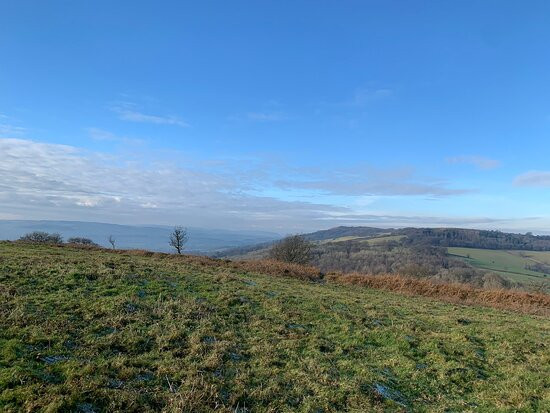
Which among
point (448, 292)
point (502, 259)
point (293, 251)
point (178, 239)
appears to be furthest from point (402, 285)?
point (502, 259)

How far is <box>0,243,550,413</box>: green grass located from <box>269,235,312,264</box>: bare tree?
1465 inches

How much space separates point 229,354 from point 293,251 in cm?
4386

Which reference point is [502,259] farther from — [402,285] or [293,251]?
[402,285]

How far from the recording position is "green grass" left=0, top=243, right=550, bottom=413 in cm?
636

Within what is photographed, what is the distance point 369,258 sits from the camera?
88.4m

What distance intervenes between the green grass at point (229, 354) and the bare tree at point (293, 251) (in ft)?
122

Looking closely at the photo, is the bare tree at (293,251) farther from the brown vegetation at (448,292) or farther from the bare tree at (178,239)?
the brown vegetation at (448,292)

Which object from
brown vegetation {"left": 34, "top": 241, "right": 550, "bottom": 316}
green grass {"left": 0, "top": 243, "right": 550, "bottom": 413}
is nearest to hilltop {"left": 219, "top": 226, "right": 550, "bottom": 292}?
brown vegetation {"left": 34, "top": 241, "right": 550, "bottom": 316}

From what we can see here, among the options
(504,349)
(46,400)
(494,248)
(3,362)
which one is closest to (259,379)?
(46,400)

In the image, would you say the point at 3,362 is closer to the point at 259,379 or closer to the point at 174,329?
the point at 174,329

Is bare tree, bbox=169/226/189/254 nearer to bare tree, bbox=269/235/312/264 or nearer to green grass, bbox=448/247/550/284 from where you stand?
bare tree, bbox=269/235/312/264

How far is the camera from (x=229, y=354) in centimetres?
846

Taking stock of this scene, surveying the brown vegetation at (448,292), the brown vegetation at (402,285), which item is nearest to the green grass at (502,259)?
the brown vegetation at (448,292)

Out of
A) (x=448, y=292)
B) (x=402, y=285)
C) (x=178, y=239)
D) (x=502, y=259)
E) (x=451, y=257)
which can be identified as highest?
(x=178, y=239)
